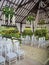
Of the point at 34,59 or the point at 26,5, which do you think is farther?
the point at 26,5

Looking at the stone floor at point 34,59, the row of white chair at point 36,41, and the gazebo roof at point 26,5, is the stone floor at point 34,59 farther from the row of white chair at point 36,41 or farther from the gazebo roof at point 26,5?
the gazebo roof at point 26,5

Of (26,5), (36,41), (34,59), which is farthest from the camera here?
(26,5)

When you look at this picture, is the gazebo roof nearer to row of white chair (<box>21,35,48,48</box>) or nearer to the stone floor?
row of white chair (<box>21,35,48,48</box>)

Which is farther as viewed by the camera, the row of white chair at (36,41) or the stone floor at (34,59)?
the row of white chair at (36,41)

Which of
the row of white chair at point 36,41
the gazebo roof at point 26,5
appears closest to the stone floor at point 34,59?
the row of white chair at point 36,41

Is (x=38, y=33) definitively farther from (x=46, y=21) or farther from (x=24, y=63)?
(x=46, y=21)

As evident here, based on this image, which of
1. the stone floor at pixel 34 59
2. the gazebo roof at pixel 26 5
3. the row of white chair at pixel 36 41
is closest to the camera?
the stone floor at pixel 34 59

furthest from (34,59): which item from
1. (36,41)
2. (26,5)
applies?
(26,5)

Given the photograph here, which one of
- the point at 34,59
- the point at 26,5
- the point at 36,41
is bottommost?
the point at 34,59

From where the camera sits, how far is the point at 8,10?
10.6 metres

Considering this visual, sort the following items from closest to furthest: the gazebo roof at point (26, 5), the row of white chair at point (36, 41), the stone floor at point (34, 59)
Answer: the stone floor at point (34, 59) < the row of white chair at point (36, 41) < the gazebo roof at point (26, 5)

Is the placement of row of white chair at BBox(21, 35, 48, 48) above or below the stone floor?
above

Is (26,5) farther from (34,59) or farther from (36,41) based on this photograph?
(34,59)

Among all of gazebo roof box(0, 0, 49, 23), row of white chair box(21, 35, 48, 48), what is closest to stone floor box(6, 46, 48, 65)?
row of white chair box(21, 35, 48, 48)
